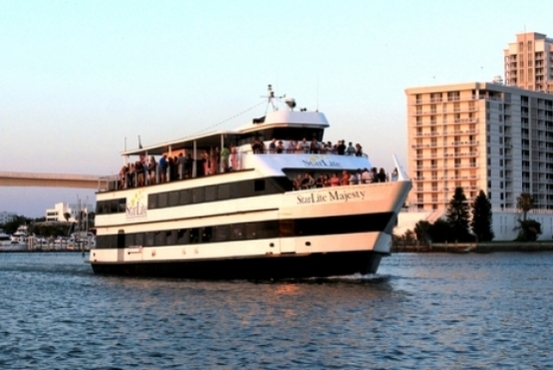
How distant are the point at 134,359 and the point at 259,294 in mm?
12982

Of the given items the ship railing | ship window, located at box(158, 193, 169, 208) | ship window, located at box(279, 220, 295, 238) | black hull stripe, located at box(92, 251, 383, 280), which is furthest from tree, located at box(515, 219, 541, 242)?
ship window, located at box(279, 220, 295, 238)

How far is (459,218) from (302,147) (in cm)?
9085

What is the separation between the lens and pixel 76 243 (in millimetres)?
192875

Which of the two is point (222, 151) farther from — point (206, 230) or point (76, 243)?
point (76, 243)

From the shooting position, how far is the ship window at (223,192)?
40.8 metres

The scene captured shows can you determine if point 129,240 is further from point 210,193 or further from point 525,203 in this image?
point 525,203

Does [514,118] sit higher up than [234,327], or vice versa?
[514,118]

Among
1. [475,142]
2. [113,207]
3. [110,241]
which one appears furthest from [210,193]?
[475,142]

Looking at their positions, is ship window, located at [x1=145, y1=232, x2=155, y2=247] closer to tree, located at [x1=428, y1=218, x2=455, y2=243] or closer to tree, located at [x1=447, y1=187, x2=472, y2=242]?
tree, located at [x1=447, y1=187, x2=472, y2=242]

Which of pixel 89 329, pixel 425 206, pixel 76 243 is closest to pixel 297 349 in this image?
pixel 89 329

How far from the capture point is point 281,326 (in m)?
26.7

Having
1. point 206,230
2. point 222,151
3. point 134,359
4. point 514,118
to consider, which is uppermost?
point 514,118

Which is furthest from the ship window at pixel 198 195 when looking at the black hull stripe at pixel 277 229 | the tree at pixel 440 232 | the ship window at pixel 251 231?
the tree at pixel 440 232

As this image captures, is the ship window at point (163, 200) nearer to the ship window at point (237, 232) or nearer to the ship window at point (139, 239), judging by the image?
the ship window at point (139, 239)
